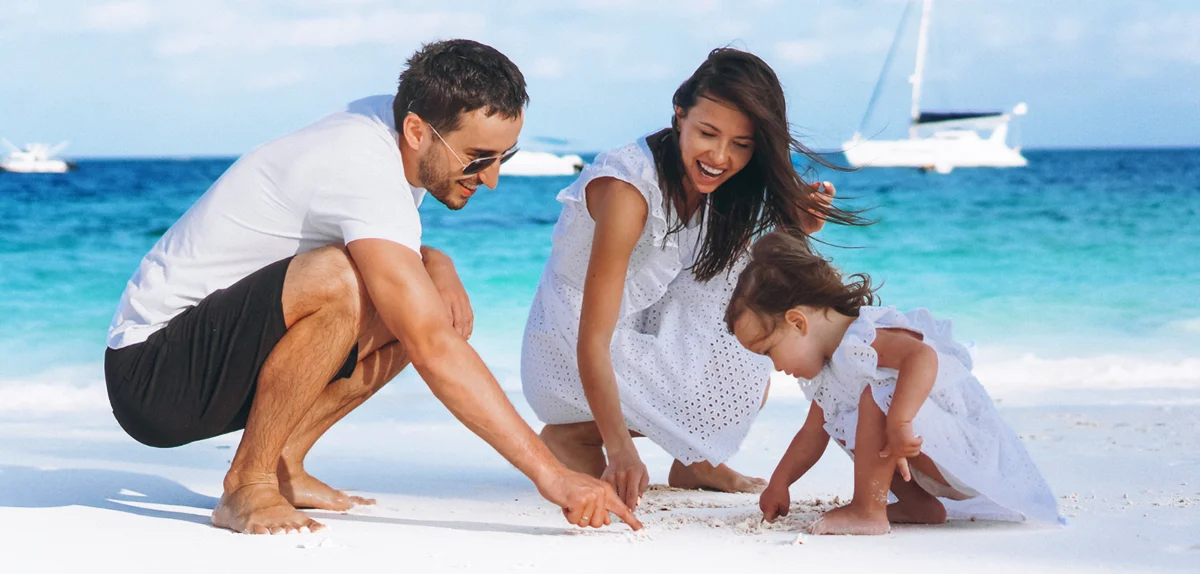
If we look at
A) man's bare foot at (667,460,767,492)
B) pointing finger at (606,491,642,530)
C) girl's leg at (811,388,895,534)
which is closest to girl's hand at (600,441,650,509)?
pointing finger at (606,491,642,530)

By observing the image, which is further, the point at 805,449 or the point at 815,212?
the point at 815,212

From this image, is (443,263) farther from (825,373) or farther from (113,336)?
(825,373)

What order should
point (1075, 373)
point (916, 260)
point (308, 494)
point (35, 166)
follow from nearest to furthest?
point (308, 494), point (1075, 373), point (916, 260), point (35, 166)

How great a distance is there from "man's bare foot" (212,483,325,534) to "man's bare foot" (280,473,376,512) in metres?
0.23

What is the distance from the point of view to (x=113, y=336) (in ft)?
9.07

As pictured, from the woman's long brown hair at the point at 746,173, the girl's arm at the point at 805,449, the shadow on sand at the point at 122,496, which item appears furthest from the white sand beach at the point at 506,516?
the woman's long brown hair at the point at 746,173

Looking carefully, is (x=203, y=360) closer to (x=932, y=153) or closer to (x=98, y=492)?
(x=98, y=492)

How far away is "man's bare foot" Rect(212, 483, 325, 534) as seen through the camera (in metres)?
2.62

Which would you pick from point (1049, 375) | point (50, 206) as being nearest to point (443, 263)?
point (1049, 375)

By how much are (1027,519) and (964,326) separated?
5.73 metres

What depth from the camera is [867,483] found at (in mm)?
2650

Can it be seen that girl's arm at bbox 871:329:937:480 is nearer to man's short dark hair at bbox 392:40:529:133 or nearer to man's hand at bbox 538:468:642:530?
man's hand at bbox 538:468:642:530

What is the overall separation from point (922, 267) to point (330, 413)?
9.06m

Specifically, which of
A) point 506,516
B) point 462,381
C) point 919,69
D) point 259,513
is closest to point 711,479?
point 506,516
